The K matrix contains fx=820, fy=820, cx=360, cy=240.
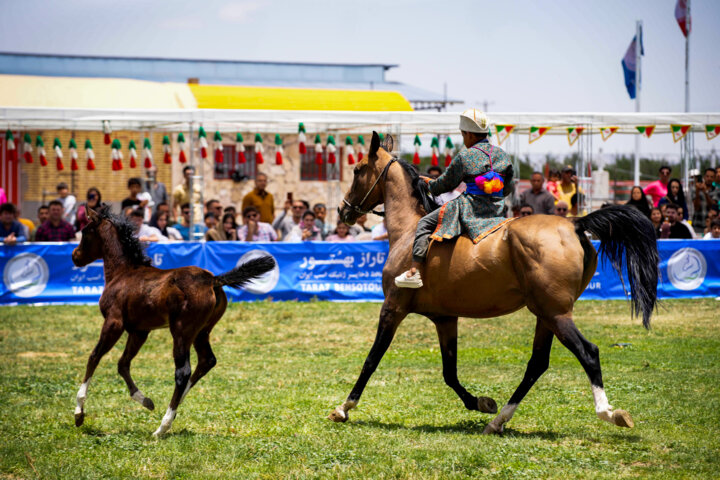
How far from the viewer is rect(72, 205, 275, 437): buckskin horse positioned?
6.76 m

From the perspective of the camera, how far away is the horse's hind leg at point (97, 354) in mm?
6797

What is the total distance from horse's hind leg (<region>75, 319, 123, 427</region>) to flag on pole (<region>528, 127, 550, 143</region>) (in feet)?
44.3

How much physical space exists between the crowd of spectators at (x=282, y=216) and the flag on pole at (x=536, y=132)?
1.15 m

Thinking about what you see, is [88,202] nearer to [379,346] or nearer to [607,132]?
[379,346]

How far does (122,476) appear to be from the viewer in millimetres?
5574

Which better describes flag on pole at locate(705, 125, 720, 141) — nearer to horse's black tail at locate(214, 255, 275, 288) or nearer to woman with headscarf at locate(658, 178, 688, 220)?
woman with headscarf at locate(658, 178, 688, 220)

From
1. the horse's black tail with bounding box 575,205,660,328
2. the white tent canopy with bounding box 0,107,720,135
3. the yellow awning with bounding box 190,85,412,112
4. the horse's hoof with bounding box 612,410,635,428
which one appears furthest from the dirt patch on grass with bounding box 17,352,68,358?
the yellow awning with bounding box 190,85,412,112

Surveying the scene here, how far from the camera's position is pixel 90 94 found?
25156 millimetres

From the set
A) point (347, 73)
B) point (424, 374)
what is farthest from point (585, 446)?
point (347, 73)

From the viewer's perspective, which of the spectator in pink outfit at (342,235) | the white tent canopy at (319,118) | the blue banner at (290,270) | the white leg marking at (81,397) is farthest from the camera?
the white tent canopy at (319,118)

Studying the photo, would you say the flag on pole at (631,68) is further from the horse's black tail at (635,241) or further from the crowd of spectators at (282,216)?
the horse's black tail at (635,241)

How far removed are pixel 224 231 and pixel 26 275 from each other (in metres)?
3.77

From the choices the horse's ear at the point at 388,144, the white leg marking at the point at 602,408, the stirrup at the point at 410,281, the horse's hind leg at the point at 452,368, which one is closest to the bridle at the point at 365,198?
the horse's ear at the point at 388,144

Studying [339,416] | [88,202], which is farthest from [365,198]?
[88,202]
